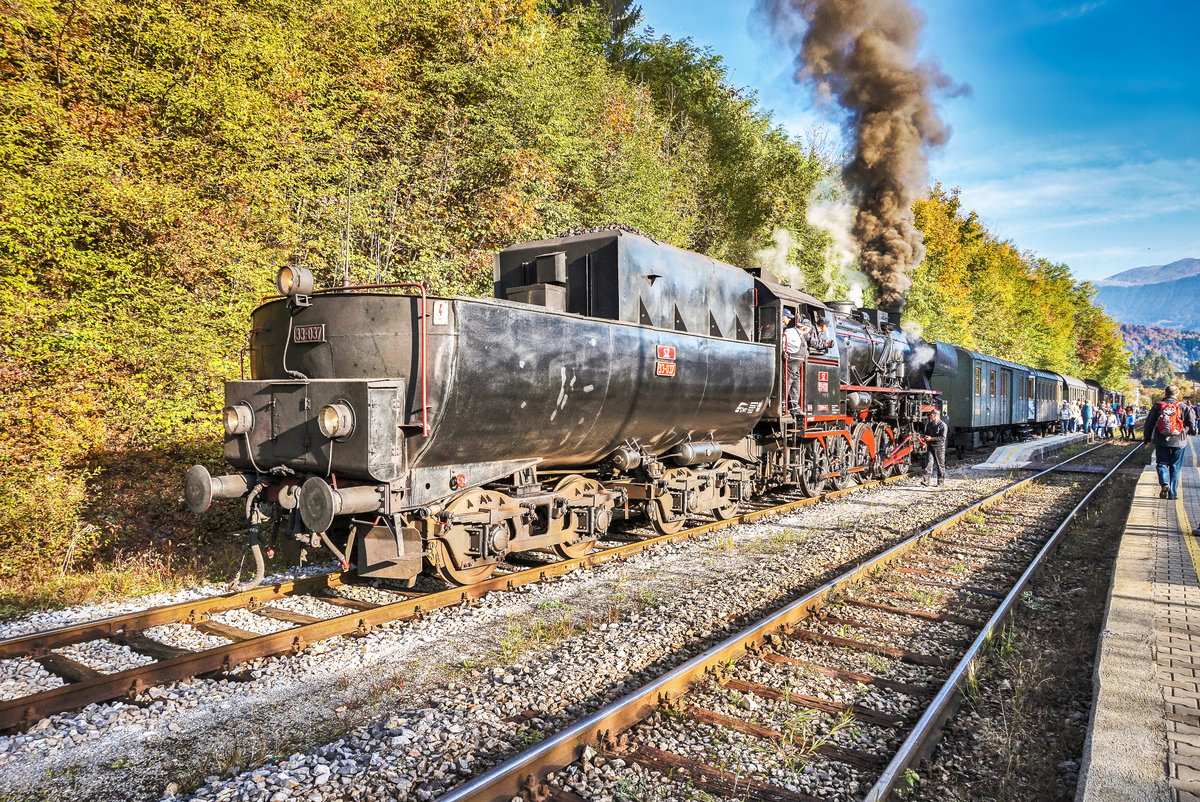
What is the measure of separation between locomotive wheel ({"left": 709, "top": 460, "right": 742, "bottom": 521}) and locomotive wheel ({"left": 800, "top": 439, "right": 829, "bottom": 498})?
1.96m

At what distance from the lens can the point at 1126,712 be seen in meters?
3.41

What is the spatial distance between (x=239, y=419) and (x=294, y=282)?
→ 1.22 meters

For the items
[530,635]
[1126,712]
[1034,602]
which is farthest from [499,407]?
[1034,602]

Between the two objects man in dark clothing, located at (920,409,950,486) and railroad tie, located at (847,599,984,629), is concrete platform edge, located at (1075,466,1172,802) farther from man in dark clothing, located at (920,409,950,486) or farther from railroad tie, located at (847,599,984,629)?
man in dark clothing, located at (920,409,950,486)

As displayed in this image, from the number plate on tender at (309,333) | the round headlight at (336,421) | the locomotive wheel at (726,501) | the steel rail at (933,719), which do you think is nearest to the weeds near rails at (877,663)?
the steel rail at (933,719)

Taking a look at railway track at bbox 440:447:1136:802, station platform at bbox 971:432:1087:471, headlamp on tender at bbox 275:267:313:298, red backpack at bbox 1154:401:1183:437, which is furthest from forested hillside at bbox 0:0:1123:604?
station platform at bbox 971:432:1087:471

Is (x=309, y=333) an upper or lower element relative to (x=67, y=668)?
upper

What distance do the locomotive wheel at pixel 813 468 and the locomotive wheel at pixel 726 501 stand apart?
196 centimetres

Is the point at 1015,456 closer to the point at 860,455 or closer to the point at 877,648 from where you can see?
the point at 860,455

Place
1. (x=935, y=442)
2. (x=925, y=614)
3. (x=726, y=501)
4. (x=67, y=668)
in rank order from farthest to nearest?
1. (x=935, y=442)
2. (x=726, y=501)
3. (x=925, y=614)
4. (x=67, y=668)

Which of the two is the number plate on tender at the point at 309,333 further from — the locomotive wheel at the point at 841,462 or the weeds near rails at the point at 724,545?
the locomotive wheel at the point at 841,462

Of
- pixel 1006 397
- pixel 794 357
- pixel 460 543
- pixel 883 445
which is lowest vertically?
pixel 460 543

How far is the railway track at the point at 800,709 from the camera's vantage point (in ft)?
9.98

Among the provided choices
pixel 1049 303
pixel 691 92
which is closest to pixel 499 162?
Result: pixel 691 92
